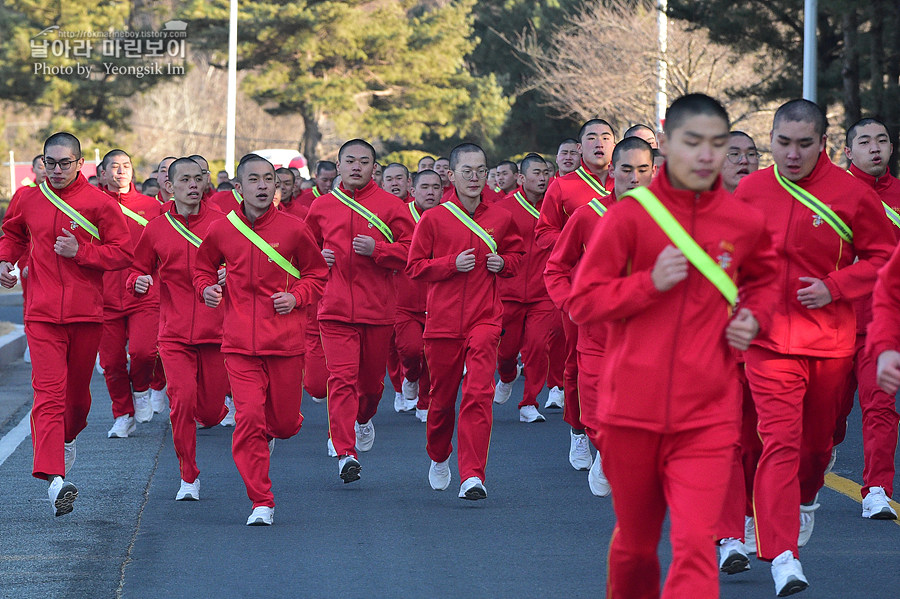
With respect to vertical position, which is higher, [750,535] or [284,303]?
[284,303]

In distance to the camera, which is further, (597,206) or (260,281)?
(260,281)

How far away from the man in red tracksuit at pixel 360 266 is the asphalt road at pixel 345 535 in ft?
2.52

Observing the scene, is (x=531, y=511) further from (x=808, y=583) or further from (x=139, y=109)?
(x=139, y=109)

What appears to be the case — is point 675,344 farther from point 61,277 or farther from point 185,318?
point 185,318

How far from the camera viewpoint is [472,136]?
45.7 meters

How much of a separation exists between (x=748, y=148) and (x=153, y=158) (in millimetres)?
64109

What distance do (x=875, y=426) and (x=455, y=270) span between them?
8.72ft

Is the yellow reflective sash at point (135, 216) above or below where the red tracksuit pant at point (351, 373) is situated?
above

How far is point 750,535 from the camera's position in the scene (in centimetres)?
743

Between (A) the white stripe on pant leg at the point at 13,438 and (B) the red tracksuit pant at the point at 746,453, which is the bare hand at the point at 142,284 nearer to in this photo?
(A) the white stripe on pant leg at the point at 13,438

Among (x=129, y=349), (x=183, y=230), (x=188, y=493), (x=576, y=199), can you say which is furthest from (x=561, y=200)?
(x=129, y=349)

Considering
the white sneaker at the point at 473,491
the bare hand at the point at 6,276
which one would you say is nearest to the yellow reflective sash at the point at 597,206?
the white sneaker at the point at 473,491

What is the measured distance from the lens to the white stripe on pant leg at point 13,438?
11.1 metres

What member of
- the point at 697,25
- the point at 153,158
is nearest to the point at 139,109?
the point at 153,158
